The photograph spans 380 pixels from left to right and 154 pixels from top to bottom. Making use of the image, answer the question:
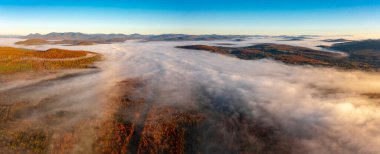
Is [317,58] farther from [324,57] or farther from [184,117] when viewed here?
[184,117]

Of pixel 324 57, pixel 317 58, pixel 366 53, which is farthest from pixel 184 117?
pixel 366 53

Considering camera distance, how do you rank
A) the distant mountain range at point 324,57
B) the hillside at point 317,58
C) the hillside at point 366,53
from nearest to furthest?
the hillside at point 317,58, the distant mountain range at point 324,57, the hillside at point 366,53

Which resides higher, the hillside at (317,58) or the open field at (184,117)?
the hillside at (317,58)

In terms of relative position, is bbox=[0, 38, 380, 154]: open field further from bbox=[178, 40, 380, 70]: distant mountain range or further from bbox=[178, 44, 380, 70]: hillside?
bbox=[178, 40, 380, 70]: distant mountain range

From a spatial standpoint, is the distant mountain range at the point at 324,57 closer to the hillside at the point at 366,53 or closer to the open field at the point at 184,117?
the hillside at the point at 366,53

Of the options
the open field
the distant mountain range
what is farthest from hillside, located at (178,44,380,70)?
the open field

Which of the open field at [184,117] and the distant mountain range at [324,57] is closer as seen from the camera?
the open field at [184,117]

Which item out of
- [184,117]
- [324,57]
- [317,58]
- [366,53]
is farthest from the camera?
[366,53]

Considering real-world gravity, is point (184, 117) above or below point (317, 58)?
below

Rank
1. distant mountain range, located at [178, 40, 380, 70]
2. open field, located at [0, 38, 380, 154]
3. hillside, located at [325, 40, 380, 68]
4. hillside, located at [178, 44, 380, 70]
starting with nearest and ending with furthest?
open field, located at [0, 38, 380, 154] < hillside, located at [178, 44, 380, 70] < distant mountain range, located at [178, 40, 380, 70] < hillside, located at [325, 40, 380, 68]

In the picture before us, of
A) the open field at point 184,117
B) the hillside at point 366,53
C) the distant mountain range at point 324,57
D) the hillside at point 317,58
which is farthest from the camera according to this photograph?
the hillside at point 366,53

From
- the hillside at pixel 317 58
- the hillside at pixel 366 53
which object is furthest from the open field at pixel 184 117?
the hillside at pixel 366 53

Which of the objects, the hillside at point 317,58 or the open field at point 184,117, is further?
the hillside at point 317,58
